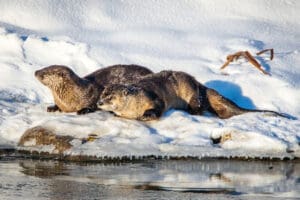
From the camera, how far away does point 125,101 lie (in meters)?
9.28

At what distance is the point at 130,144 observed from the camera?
27.3 feet

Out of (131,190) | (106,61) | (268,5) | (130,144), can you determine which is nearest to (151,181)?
(131,190)

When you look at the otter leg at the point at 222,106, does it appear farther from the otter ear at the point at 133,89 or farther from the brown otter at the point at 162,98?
the otter ear at the point at 133,89

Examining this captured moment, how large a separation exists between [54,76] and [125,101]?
1.14 meters

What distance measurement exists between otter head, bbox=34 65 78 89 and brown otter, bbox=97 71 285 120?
0.69m

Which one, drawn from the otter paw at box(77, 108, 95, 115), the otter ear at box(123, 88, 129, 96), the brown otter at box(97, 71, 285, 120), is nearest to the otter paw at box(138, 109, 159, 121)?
the brown otter at box(97, 71, 285, 120)

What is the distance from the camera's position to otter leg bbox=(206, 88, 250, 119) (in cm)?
962

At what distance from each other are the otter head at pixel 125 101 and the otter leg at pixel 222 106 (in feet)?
2.54

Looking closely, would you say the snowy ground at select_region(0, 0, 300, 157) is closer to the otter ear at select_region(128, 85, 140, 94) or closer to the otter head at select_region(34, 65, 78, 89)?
the otter head at select_region(34, 65, 78, 89)

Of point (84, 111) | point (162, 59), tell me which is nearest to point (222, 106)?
point (84, 111)

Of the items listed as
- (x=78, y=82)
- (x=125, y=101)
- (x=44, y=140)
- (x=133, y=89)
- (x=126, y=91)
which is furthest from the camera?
(x=78, y=82)

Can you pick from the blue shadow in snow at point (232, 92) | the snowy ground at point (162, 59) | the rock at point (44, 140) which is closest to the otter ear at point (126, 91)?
the snowy ground at point (162, 59)

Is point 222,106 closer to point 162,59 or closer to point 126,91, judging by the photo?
point 126,91

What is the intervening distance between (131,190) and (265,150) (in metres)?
1.99
